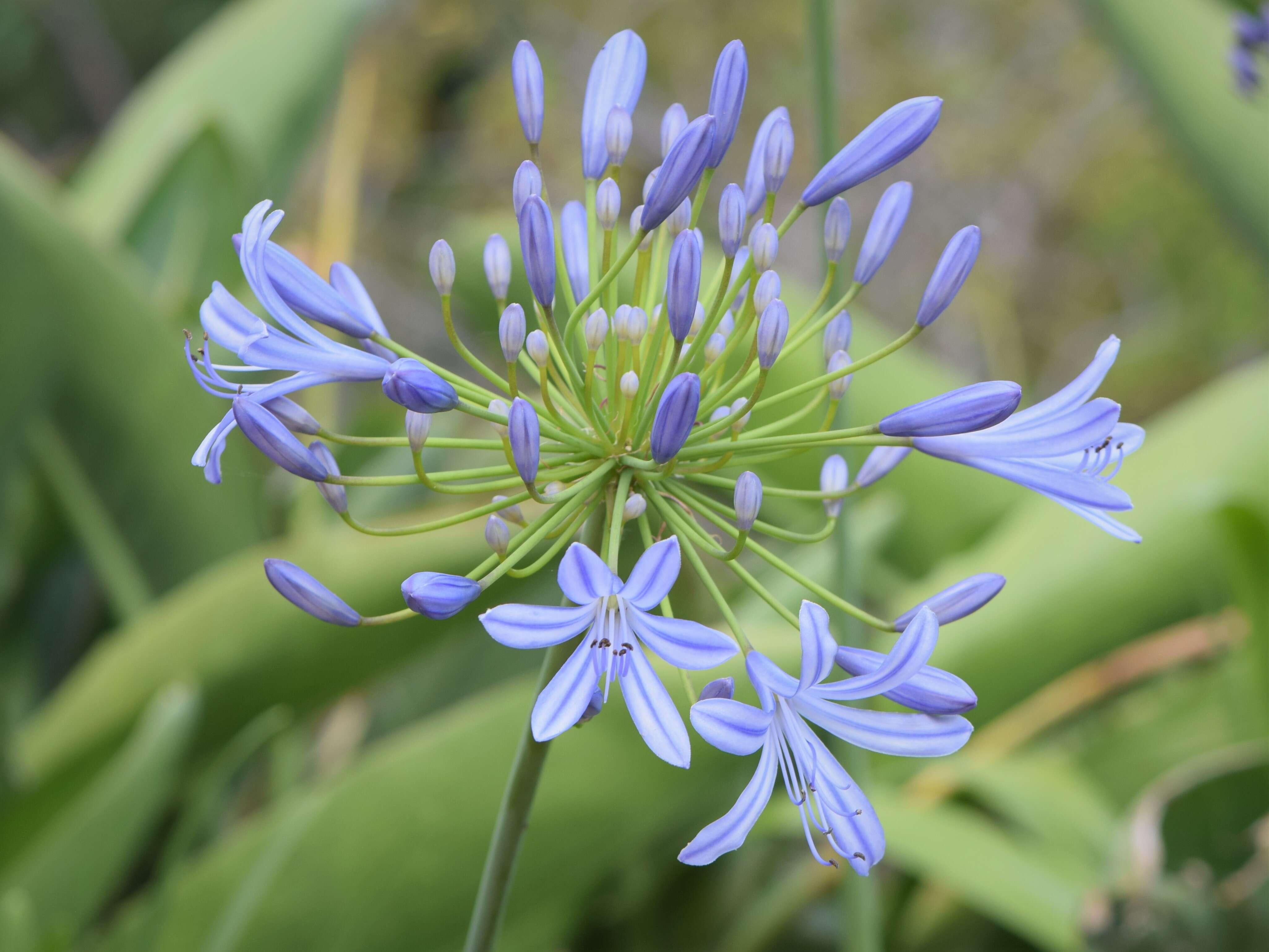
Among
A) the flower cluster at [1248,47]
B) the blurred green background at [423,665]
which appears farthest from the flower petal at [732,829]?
the flower cluster at [1248,47]

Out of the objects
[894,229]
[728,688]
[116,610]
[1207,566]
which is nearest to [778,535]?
[728,688]

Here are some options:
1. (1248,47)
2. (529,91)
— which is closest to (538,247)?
(529,91)

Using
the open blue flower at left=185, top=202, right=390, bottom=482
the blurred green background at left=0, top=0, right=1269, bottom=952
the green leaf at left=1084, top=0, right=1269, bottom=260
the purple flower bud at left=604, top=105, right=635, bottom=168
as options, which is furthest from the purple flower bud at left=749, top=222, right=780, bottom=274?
the green leaf at left=1084, top=0, right=1269, bottom=260

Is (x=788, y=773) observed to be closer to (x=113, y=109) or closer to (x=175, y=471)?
(x=175, y=471)

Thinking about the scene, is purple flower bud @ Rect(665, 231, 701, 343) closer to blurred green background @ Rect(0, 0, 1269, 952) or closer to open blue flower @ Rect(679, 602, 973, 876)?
open blue flower @ Rect(679, 602, 973, 876)

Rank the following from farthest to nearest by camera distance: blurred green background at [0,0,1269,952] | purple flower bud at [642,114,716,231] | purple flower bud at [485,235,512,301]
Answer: blurred green background at [0,0,1269,952]
purple flower bud at [485,235,512,301]
purple flower bud at [642,114,716,231]

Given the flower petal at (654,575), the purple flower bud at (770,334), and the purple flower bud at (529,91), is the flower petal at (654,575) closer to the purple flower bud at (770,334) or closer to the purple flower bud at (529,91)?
the purple flower bud at (770,334)

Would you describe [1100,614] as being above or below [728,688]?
below

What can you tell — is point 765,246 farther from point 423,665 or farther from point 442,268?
point 423,665
